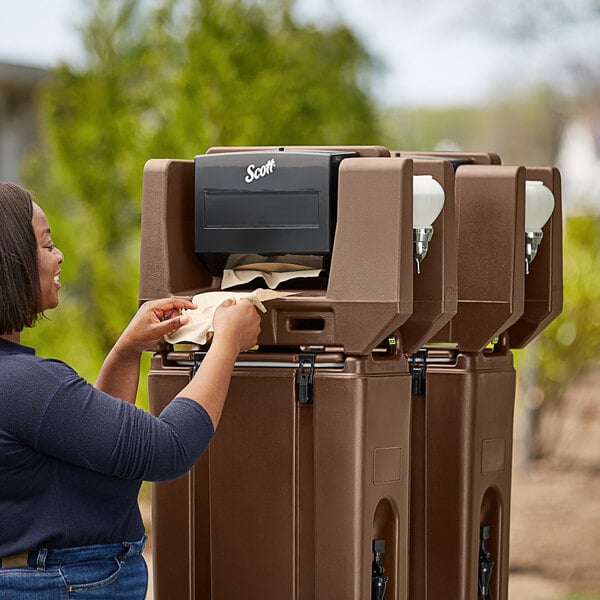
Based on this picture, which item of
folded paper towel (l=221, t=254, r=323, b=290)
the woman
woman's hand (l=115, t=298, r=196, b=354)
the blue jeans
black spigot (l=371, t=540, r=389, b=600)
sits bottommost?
black spigot (l=371, t=540, r=389, b=600)

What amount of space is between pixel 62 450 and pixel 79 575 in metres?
0.26

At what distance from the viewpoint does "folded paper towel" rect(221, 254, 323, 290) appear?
2732 mm

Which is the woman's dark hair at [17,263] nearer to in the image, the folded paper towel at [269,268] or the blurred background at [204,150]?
the folded paper towel at [269,268]

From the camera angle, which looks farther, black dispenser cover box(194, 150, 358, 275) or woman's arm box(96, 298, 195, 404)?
black dispenser cover box(194, 150, 358, 275)

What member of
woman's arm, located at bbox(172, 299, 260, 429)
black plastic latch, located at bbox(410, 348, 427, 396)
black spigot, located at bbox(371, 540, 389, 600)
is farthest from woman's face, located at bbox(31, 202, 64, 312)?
black plastic latch, located at bbox(410, 348, 427, 396)

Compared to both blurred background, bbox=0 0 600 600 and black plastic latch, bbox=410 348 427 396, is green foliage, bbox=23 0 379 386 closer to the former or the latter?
blurred background, bbox=0 0 600 600

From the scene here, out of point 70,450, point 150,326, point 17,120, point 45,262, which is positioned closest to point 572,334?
point 150,326

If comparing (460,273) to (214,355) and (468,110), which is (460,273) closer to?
(214,355)

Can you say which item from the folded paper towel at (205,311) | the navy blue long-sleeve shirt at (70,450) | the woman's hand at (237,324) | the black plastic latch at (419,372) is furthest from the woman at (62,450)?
the black plastic latch at (419,372)

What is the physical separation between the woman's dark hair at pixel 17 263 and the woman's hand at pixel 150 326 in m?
0.36

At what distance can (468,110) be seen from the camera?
21.9 metres

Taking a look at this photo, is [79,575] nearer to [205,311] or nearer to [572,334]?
[205,311]

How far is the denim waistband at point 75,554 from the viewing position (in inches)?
84.1

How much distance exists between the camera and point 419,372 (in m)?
2.99
